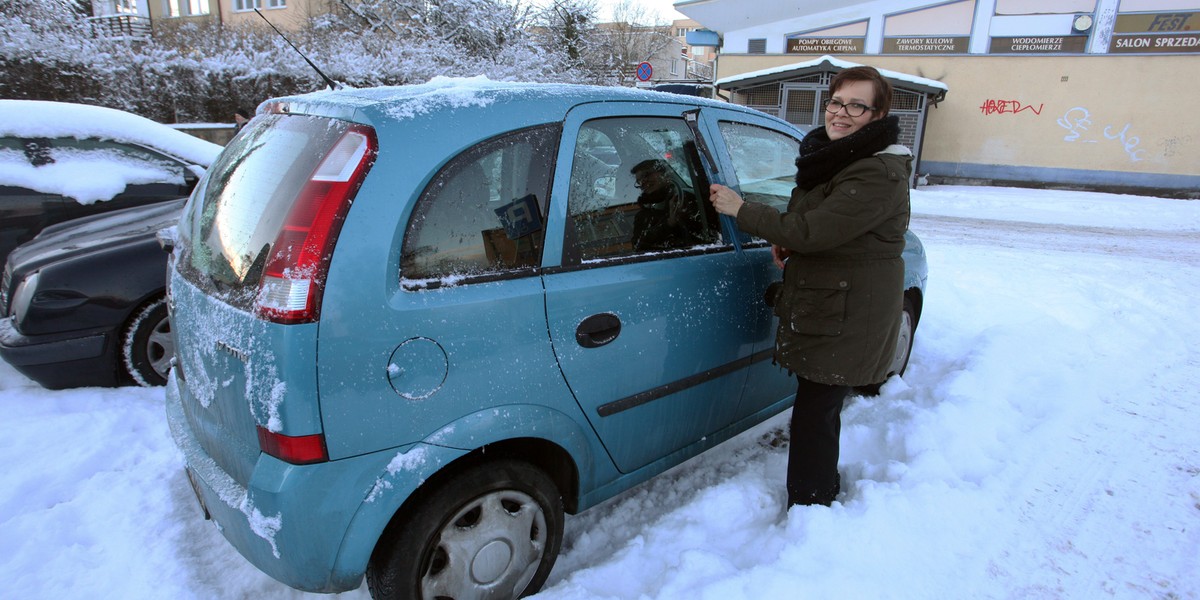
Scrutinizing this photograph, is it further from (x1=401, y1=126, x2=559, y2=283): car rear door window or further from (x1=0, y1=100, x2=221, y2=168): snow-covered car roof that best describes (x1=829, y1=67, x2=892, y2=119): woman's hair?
(x1=0, y1=100, x2=221, y2=168): snow-covered car roof

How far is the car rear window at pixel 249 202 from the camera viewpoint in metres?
1.73

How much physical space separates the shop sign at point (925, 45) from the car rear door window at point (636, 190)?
16361mm

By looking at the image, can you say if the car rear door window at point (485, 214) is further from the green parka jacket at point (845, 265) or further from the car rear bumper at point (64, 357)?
the car rear bumper at point (64, 357)

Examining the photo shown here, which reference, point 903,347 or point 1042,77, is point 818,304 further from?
point 1042,77

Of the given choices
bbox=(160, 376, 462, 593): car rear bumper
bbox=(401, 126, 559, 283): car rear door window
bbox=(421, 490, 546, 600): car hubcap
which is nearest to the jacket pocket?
bbox=(401, 126, 559, 283): car rear door window

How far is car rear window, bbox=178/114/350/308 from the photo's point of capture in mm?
1732

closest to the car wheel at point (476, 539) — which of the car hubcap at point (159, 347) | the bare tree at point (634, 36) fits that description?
the car hubcap at point (159, 347)

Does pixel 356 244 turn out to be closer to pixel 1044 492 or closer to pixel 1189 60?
pixel 1044 492

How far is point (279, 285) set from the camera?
1604mm

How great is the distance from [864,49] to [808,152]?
54.4ft

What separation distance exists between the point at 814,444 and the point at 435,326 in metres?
1.56

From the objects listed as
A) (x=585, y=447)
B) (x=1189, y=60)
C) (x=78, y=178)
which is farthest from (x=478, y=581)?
(x=1189, y=60)

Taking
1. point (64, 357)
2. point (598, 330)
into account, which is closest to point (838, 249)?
point (598, 330)

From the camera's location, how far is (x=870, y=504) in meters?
2.42
